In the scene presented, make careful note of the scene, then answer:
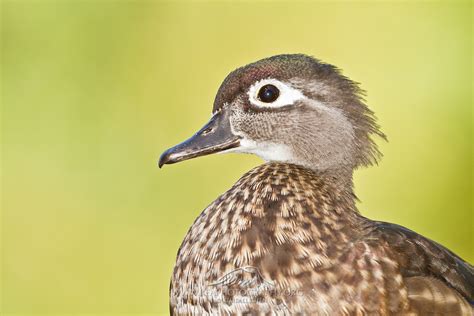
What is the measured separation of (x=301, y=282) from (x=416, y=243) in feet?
1.17

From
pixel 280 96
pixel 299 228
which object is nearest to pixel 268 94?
pixel 280 96

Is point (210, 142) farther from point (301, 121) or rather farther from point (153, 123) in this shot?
point (153, 123)

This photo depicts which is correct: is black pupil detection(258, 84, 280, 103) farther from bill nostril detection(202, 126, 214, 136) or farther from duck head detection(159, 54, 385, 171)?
bill nostril detection(202, 126, 214, 136)

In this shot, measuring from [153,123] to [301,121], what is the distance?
2.68 m

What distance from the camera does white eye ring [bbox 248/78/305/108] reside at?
272 centimetres

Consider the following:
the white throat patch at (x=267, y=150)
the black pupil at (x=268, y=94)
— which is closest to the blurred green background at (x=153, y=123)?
the white throat patch at (x=267, y=150)

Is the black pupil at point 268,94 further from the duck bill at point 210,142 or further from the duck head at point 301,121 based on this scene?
the duck bill at point 210,142

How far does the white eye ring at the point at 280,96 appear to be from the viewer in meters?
2.72

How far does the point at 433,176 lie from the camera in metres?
5.12

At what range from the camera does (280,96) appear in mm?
2766

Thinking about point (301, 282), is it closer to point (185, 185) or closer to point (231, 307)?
point (231, 307)

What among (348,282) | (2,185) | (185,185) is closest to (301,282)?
(348,282)

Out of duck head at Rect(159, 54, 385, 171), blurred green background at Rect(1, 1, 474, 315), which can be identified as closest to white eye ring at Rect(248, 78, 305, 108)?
duck head at Rect(159, 54, 385, 171)

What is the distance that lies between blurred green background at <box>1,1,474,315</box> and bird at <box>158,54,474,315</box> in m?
2.08
